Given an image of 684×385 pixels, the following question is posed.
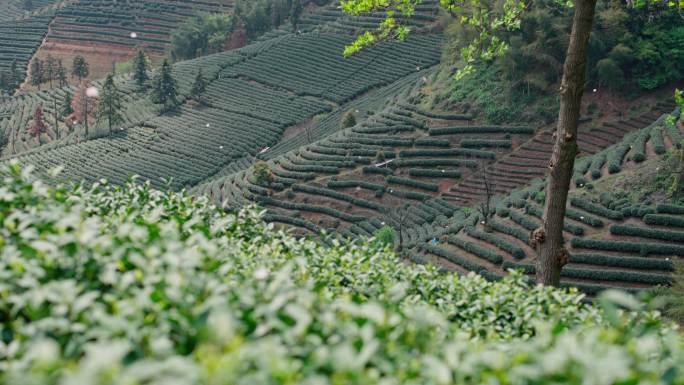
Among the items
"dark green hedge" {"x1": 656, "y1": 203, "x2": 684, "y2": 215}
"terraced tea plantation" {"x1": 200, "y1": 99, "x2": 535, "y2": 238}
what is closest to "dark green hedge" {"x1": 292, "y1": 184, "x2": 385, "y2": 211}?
"terraced tea plantation" {"x1": 200, "y1": 99, "x2": 535, "y2": 238}

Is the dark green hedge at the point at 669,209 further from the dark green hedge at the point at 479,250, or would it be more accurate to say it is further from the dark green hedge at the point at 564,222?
the dark green hedge at the point at 479,250

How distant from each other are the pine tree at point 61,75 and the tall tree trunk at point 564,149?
91.4 metres

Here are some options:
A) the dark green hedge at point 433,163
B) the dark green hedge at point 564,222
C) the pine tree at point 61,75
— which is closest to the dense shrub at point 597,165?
the dark green hedge at point 564,222

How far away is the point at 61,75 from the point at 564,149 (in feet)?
301

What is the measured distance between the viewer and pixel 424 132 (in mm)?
47406

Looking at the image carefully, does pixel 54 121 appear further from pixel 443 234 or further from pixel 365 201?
pixel 443 234

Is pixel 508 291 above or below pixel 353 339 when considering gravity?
below

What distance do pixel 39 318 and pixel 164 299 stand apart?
2.90 feet

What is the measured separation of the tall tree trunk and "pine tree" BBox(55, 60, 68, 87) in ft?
300

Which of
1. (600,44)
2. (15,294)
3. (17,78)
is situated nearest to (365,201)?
(600,44)

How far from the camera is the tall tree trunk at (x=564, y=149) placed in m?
10.2

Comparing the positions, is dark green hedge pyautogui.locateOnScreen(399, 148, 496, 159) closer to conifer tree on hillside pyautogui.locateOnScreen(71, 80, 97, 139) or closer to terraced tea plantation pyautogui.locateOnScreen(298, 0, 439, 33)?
terraced tea plantation pyautogui.locateOnScreen(298, 0, 439, 33)

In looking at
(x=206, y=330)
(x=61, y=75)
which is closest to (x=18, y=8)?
(x=61, y=75)

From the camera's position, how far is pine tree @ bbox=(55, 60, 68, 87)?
93.1m
